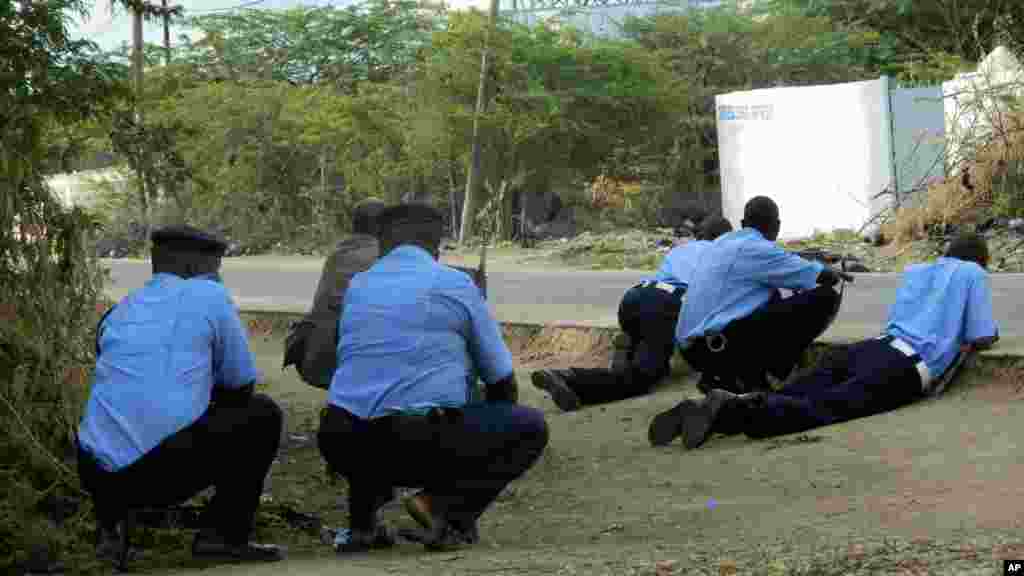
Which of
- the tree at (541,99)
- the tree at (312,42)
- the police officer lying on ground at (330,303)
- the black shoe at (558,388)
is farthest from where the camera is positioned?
the tree at (312,42)

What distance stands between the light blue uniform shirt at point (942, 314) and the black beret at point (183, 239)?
3.89 m

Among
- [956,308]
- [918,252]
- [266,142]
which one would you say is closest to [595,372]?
[956,308]

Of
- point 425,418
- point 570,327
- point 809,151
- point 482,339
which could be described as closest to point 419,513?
point 425,418

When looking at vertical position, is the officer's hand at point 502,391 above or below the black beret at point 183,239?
below

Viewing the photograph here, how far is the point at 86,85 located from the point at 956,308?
455cm

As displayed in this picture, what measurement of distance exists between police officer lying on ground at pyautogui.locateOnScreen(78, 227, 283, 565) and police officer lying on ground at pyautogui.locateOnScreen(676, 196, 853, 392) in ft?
11.9

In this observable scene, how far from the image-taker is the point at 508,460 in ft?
20.9

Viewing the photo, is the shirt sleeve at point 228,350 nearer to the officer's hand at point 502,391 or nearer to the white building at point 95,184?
the officer's hand at point 502,391

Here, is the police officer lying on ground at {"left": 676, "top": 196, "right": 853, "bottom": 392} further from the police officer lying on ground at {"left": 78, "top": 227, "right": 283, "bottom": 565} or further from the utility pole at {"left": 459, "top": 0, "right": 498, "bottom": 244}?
the utility pole at {"left": 459, "top": 0, "right": 498, "bottom": 244}

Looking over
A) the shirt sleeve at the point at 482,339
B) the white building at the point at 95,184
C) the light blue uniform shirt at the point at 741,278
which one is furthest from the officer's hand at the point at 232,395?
the white building at the point at 95,184

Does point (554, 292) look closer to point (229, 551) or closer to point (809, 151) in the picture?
point (809, 151)

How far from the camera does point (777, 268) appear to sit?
30.7ft

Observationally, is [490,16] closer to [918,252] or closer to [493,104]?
[493,104]

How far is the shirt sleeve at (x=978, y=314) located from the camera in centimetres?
870
